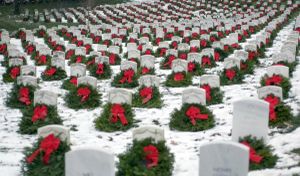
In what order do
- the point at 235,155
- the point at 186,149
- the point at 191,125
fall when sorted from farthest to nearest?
1. the point at 191,125
2. the point at 186,149
3. the point at 235,155

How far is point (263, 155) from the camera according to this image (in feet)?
23.2

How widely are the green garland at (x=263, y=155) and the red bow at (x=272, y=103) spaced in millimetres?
1379

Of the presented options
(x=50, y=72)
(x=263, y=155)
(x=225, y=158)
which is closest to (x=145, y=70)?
(x=50, y=72)

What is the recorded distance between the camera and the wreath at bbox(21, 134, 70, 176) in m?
6.98

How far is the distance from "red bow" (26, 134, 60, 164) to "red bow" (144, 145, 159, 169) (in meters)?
1.41

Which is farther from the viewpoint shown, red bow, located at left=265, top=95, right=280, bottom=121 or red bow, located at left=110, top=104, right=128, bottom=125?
red bow, located at left=110, top=104, right=128, bottom=125

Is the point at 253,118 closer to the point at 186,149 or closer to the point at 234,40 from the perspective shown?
the point at 186,149

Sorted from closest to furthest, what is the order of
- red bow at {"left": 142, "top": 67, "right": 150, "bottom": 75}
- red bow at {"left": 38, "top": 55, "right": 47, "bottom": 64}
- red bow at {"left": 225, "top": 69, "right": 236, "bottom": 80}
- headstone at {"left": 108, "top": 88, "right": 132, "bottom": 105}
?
headstone at {"left": 108, "top": 88, "right": 132, "bottom": 105} → red bow at {"left": 225, "top": 69, "right": 236, "bottom": 80} → red bow at {"left": 142, "top": 67, "right": 150, "bottom": 75} → red bow at {"left": 38, "top": 55, "right": 47, "bottom": 64}

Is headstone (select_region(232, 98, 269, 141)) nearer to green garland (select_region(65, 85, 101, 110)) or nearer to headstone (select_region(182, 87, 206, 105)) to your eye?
headstone (select_region(182, 87, 206, 105))

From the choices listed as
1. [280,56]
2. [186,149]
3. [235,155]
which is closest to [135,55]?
[280,56]

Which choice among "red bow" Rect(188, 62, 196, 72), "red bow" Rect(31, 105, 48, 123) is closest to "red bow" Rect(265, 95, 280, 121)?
"red bow" Rect(31, 105, 48, 123)

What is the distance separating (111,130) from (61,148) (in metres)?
2.22

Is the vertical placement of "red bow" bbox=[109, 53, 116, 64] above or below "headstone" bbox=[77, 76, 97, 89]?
below

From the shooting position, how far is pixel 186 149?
27.0 ft
